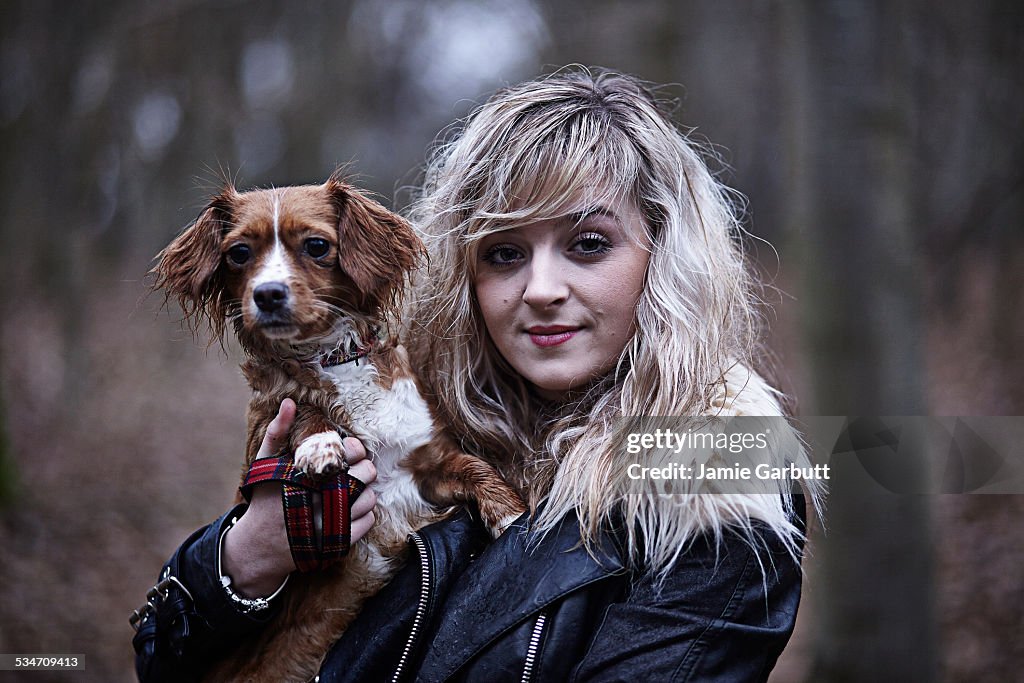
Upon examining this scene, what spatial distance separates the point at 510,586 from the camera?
1.90 m

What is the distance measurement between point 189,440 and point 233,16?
24.9ft

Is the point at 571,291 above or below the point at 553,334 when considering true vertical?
above

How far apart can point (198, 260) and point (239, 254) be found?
13cm

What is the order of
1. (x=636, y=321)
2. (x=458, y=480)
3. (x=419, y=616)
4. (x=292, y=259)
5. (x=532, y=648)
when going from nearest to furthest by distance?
(x=532, y=648), (x=419, y=616), (x=636, y=321), (x=292, y=259), (x=458, y=480)

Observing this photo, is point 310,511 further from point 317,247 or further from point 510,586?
point 317,247

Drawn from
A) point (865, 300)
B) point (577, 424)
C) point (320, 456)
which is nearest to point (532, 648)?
point (577, 424)

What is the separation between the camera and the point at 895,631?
3.81 meters

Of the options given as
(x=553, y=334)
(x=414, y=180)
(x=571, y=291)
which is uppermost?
(x=414, y=180)

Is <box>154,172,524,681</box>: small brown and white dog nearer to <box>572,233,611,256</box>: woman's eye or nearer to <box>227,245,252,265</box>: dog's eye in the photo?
<box>227,245,252,265</box>: dog's eye

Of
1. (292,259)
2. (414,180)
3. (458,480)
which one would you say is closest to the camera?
(292,259)

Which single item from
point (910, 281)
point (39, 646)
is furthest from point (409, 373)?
point (39, 646)

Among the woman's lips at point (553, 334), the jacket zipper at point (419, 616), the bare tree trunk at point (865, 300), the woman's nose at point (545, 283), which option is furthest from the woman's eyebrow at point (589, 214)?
the bare tree trunk at point (865, 300)

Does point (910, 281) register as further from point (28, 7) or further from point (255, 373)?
point (28, 7)

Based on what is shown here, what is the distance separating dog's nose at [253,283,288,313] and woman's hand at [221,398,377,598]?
11.1 inches
